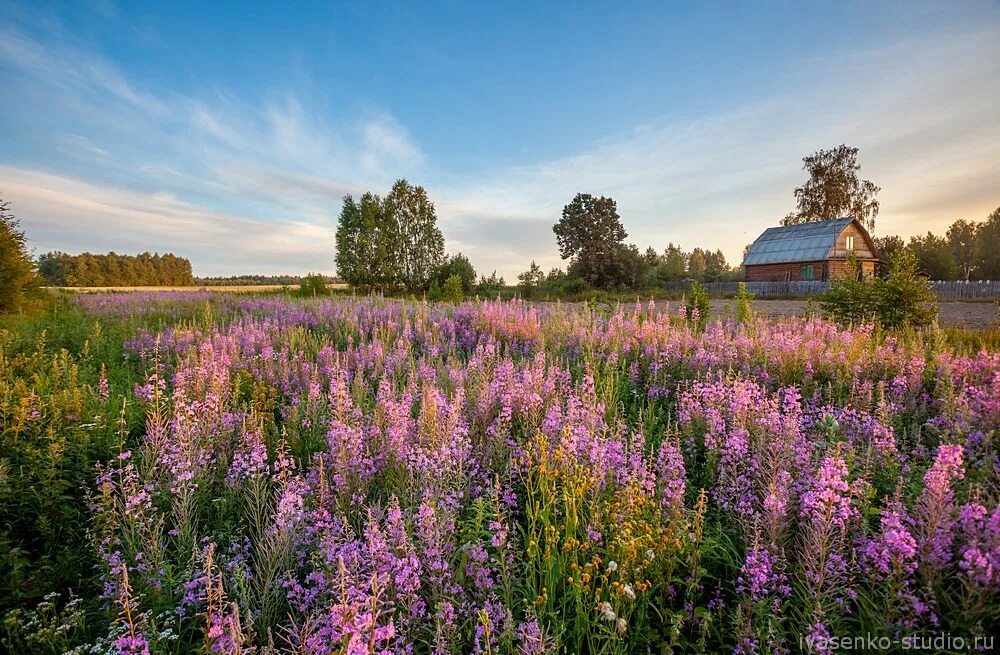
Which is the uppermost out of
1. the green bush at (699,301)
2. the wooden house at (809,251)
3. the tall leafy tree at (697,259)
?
the tall leafy tree at (697,259)

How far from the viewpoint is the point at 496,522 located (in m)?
2.38

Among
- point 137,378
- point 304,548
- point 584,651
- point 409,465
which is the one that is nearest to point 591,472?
point 584,651

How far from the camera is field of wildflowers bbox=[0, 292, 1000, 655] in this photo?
2.11 meters

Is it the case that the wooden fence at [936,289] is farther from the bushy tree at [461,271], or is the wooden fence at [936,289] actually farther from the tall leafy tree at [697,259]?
the tall leafy tree at [697,259]

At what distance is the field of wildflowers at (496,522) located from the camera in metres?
2.11

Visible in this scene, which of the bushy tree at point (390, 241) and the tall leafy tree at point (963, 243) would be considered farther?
the tall leafy tree at point (963, 243)

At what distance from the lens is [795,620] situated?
2.36m

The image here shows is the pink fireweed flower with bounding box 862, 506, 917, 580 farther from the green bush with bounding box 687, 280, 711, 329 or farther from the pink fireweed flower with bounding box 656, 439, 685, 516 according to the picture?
the green bush with bounding box 687, 280, 711, 329

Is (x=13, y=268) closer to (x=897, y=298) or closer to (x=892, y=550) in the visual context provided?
(x=892, y=550)

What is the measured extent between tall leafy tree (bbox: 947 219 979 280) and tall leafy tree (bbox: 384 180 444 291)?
302ft

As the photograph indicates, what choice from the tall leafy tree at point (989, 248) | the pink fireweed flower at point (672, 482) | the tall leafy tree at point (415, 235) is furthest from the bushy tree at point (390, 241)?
the tall leafy tree at point (989, 248)

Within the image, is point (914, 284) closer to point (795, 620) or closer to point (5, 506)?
point (795, 620)

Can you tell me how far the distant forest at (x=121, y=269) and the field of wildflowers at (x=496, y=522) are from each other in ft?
253

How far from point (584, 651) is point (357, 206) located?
50337 mm
